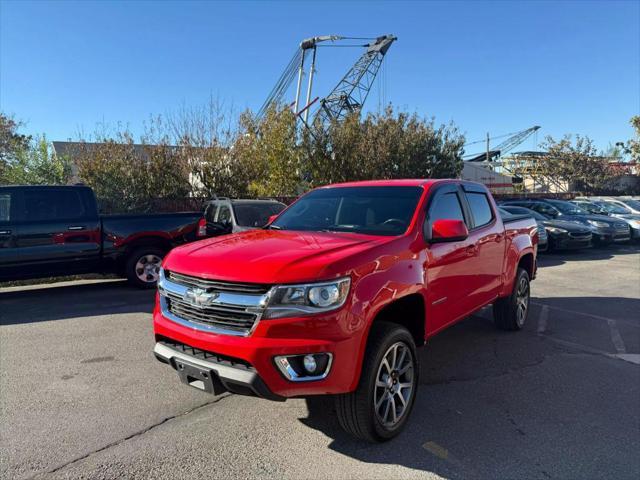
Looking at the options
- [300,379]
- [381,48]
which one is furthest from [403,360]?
[381,48]

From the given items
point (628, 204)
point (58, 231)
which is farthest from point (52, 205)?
point (628, 204)

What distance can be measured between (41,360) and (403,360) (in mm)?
3891

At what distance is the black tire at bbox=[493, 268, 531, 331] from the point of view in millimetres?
5715

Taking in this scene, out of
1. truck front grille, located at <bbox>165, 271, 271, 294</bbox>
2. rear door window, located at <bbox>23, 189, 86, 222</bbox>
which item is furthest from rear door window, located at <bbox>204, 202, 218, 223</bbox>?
truck front grille, located at <bbox>165, 271, 271, 294</bbox>

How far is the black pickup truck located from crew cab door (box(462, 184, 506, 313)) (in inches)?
229

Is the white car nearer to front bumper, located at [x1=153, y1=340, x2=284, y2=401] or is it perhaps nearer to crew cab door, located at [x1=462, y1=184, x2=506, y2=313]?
crew cab door, located at [x1=462, y1=184, x2=506, y2=313]

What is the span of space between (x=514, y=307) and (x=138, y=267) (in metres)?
6.39

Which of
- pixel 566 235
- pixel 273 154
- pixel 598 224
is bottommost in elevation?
pixel 566 235

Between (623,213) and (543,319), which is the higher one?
(623,213)

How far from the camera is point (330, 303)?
2811mm

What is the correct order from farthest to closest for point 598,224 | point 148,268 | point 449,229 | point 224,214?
point 598,224 → point 224,214 → point 148,268 → point 449,229

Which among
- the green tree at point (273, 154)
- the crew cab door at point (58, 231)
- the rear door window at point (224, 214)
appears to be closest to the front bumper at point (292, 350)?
the crew cab door at point (58, 231)

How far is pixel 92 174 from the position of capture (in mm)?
13555

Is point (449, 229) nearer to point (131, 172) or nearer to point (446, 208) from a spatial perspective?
point (446, 208)
